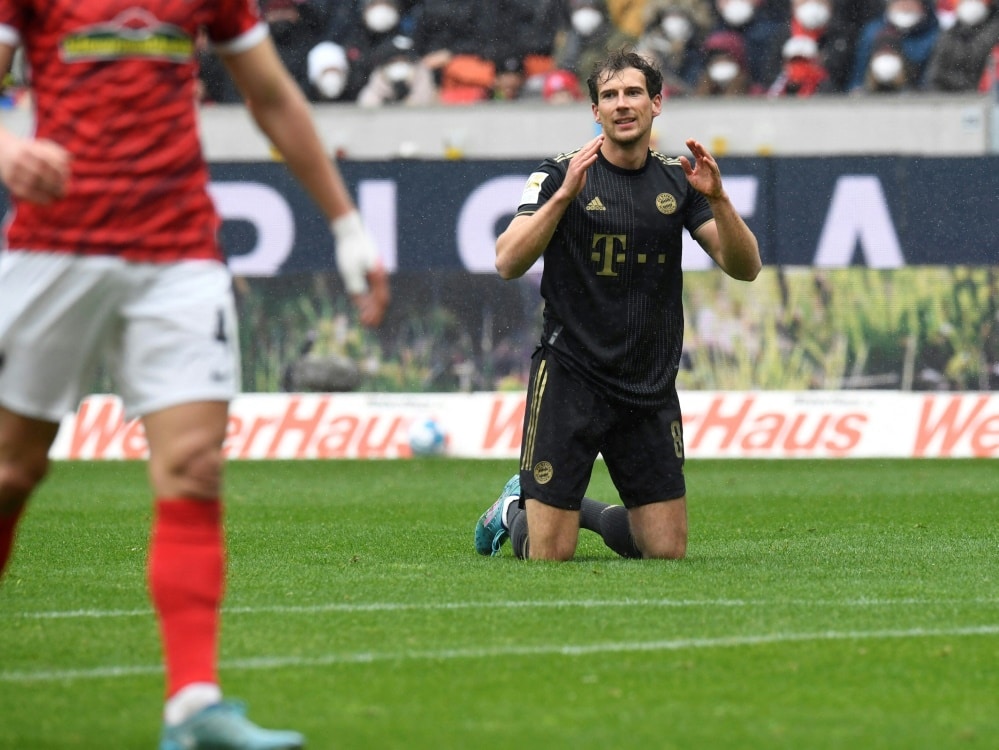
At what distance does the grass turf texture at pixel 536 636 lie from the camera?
4473mm

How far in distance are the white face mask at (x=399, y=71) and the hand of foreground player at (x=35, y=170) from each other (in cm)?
1419

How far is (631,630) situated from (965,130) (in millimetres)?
12081

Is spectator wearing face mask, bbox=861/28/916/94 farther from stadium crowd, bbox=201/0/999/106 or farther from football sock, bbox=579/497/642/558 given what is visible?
football sock, bbox=579/497/642/558

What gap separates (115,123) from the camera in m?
4.36

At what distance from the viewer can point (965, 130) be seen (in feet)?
55.6

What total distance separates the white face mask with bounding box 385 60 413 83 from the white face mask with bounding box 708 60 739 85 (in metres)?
2.87

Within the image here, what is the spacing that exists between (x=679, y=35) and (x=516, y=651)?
45.0 feet

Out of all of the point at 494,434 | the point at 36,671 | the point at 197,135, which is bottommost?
the point at 494,434

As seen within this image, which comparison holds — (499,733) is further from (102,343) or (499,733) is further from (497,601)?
(497,601)

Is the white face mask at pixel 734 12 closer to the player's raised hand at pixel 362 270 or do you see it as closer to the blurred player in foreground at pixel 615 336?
the blurred player in foreground at pixel 615 336

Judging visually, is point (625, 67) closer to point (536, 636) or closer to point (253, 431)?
point (536, 636)

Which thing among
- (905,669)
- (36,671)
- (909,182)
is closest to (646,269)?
(905,669)

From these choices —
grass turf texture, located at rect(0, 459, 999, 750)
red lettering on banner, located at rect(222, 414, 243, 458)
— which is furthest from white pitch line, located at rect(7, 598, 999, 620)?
red lettering on banner, located at rect(222, 414, 243, 458)

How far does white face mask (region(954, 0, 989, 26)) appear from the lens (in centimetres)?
1798
